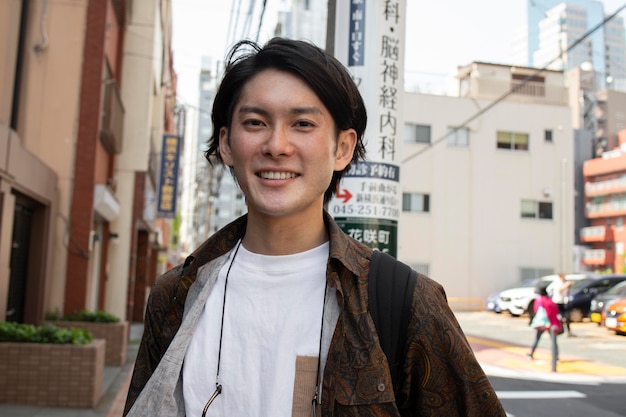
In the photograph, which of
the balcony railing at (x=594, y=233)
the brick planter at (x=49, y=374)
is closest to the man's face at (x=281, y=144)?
the brick planter at (x=49, y=374)

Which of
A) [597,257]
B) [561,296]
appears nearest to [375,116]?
[561,296]

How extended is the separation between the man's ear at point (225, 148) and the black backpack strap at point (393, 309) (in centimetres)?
62

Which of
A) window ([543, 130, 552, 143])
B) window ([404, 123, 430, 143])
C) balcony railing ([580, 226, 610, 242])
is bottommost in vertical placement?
balcony railing ([580, 226, 610, 242])

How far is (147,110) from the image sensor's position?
47.5ft

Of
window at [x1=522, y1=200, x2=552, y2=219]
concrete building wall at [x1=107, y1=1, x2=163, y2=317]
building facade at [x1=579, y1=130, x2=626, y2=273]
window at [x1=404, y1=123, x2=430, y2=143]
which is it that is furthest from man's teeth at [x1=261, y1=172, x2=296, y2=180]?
building facade at [x1=579, y1=130, x2=626, y2=273]

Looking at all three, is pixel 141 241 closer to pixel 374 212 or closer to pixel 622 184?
pixel 374 212

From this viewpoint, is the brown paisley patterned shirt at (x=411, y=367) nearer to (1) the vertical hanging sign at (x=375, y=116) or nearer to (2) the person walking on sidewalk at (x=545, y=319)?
(1) the vertical hanging sign at (x=375, y=116)

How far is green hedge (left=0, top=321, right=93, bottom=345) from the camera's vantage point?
707 cm

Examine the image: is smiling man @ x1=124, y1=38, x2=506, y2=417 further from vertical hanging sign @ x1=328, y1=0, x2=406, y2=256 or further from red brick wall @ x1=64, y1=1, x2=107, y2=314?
red brick wall @ x1=64, y1=1, x2=107, y2=314

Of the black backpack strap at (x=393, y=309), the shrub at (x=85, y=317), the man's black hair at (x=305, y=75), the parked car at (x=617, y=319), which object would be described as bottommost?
the shrub at (x=85, y=317)

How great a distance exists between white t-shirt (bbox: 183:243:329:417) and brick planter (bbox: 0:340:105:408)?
19.5ft

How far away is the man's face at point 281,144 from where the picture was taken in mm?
1718

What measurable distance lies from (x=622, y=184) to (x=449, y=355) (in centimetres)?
3780

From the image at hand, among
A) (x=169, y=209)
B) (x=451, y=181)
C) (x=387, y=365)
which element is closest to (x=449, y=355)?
(x=387, y=365)
